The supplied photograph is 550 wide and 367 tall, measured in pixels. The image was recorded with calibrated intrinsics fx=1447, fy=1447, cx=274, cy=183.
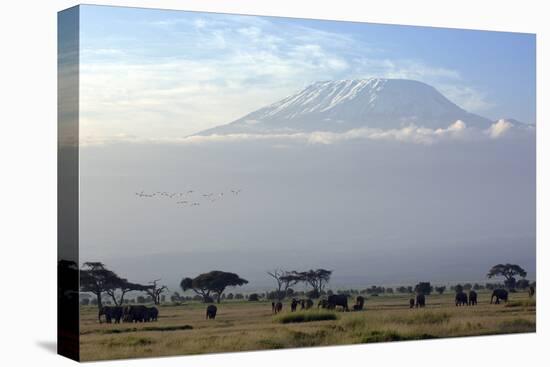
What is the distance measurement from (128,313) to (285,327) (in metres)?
1.92

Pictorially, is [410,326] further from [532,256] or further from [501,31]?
[501,31]

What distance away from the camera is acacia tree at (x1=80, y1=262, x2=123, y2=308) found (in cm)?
1555

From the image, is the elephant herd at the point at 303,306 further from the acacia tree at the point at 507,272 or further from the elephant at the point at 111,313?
the acacia tree at the point at 507,272

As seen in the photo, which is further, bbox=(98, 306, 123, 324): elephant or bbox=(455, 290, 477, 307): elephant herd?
bbox=(455, 290, 477, 307): elephant herd

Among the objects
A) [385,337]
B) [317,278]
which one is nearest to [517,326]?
[385,337]

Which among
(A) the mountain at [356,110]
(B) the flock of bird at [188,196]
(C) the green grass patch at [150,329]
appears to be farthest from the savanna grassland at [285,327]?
(A) the mountain at [356,110]

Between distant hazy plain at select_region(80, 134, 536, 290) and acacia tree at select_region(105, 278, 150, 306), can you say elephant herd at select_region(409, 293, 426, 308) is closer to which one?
distant hazy plain at select_region(80, 134, 536, 290)

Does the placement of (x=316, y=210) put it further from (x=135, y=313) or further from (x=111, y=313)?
(x=111, y=313)

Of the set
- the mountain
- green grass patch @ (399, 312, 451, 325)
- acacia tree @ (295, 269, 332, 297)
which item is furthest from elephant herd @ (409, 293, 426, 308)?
the mountain

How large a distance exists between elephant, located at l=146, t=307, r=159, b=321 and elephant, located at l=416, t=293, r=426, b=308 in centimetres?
336

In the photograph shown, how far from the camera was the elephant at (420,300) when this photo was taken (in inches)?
688

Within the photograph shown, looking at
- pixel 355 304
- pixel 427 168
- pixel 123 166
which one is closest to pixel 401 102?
pixel 427 168

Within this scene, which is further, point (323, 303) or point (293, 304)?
point (323, 303)

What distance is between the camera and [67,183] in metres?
15.8
